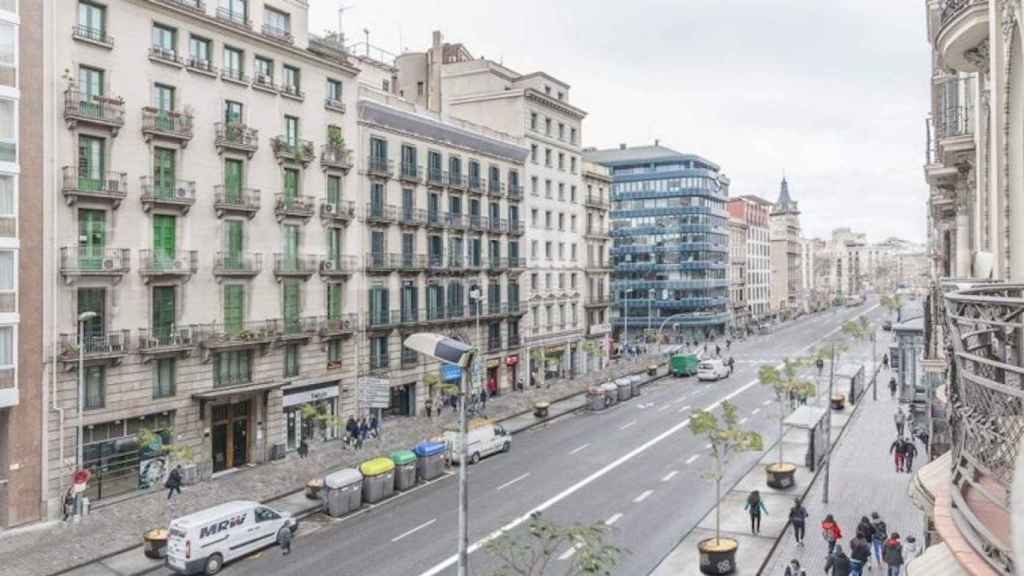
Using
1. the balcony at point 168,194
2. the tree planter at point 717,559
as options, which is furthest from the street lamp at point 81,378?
the tree planter at point 717,559

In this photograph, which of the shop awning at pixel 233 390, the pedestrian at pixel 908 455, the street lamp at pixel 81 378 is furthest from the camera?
the shop awning at pixel 233 390

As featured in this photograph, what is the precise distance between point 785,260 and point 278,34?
146 meters

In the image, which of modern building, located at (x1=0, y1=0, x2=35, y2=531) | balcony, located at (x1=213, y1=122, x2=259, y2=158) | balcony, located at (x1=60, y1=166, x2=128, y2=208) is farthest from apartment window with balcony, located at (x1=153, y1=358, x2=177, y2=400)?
balcony, located at (x1=213, y1=122, x2=259, y2=158)

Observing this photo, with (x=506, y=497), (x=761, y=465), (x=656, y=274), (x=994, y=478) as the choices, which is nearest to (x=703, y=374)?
(x=761, y=465)

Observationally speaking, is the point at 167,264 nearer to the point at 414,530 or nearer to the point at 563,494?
the point at 414,530

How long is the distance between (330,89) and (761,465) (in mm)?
30924

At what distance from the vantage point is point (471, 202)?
193 feet

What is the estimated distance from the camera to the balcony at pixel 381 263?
158 ft

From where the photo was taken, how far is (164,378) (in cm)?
3600

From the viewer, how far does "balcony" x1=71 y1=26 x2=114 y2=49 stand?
3256 centimetres

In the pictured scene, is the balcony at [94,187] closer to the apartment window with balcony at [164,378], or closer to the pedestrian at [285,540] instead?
the apartment window with balcony at [164,378]

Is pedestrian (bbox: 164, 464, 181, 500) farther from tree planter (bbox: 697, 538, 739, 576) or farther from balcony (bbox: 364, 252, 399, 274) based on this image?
tree planter (bbox: 697, 538, 739, 576)

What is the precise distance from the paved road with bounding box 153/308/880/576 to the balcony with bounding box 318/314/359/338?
11430 millimetres

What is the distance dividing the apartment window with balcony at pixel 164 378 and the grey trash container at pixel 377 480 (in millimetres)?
9861
